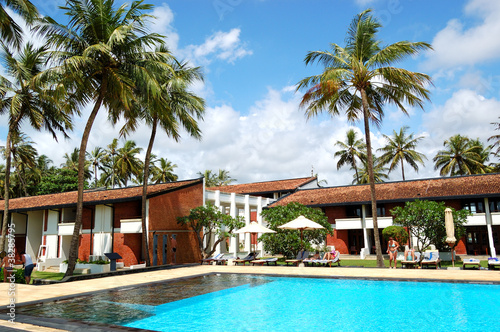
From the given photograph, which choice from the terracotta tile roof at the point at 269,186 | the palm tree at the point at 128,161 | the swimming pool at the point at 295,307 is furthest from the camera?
the palm tree at the point at 128,161

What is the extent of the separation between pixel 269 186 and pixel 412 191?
18.2 m

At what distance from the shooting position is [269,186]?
1779 inches

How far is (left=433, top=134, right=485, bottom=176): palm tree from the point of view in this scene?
43.9 metres

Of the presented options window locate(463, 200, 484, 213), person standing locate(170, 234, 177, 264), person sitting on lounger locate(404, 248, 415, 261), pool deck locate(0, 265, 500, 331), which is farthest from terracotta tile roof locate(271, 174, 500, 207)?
pool deck locate(0, 265, 500, 331)

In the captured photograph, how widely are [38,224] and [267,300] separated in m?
28.1

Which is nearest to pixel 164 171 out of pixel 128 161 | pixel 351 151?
pixel 128 161

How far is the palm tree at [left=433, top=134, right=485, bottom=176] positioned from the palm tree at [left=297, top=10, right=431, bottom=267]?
2962cm

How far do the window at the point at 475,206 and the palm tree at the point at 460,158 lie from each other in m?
16.8

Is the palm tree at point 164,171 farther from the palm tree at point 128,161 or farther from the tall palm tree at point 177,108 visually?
the tall palm tree at point 177,108

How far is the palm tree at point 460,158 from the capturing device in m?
43.9

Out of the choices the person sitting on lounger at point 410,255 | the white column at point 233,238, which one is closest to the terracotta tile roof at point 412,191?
the white column at point 233,238

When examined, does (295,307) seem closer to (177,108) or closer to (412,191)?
(177,108)

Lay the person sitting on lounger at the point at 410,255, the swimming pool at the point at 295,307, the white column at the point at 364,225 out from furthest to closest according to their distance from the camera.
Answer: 1. the white column at the point at 364,225
2. the person sitting on lounger at the point at 410,255
3. the swimming pool at the point at 295,307

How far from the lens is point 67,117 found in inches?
805
